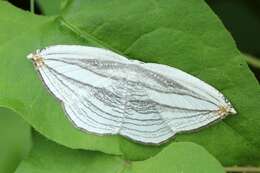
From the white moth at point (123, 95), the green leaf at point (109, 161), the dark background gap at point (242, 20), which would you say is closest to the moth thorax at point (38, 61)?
the white moth at point (123, 95)

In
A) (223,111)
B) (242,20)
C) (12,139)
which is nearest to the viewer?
(223,111)

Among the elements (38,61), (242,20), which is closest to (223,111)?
(38,61)

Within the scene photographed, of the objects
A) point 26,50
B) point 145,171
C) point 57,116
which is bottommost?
point 145,171

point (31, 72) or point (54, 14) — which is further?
point (54, 14)

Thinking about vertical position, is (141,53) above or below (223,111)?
above

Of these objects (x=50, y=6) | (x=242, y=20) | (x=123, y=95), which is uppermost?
(x=50, y=6)

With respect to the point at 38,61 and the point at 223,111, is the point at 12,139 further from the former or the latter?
the point at 223,111

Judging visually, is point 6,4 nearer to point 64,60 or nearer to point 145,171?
point 64,60

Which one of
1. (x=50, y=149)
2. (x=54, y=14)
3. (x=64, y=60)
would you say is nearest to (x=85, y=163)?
(x=50, y=149)
